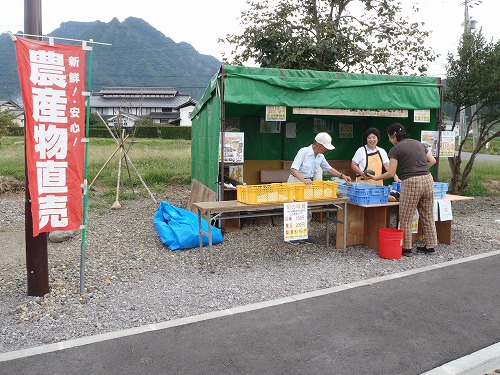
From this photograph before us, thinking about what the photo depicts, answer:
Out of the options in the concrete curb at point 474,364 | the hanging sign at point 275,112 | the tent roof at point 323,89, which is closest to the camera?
the concrete curb at point 474,364

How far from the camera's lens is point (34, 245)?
4.33 m

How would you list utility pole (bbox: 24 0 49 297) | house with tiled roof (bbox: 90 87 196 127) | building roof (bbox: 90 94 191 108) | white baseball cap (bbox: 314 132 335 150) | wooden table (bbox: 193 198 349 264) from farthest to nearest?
1. building roof (bbox: 90 94 191 108)
2. house with tiled roof (bbox: 90 87 196 127)
3. white baseball cap (bbox: 314 132 335 150)
4. wooden table (bbox: 193 198 349 264)
5. utility pole (bbox: 24 0 49 297)

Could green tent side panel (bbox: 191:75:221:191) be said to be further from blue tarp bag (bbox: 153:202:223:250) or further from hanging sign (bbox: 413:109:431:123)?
hanging sign (bbox: 413:109:431:123)

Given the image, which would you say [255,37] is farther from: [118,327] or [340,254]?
[118,327]

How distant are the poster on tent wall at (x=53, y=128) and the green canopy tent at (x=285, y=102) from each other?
2.92 meters

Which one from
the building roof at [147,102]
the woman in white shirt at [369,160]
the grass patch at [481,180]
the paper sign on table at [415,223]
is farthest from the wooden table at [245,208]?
the building roof at [147,102]

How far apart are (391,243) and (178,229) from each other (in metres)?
3.04

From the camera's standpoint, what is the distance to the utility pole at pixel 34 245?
4121 mm

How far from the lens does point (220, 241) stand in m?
6.65

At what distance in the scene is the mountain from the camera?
8400cm

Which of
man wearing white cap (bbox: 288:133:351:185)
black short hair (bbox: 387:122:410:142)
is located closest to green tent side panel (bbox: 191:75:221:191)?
man wearing white cap (bbox: 288:133:351:185)

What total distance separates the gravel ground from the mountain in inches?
2814

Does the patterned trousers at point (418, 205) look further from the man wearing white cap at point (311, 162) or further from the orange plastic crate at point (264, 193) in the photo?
the orange plastic crate at point (264, 193)

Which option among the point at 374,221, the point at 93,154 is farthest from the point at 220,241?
the point at 93,154
